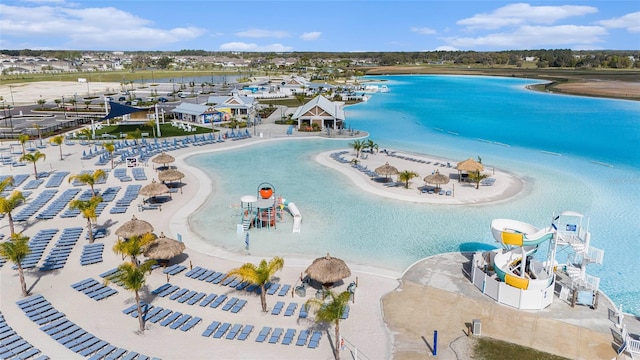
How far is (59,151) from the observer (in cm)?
4450

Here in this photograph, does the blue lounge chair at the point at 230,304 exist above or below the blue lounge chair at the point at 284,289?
below

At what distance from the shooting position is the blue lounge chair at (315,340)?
15.1 m

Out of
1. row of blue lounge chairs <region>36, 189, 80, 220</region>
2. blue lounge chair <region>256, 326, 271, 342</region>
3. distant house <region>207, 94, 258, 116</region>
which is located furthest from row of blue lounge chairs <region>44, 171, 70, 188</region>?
distant house <region>207, 94, 258, 116</region>

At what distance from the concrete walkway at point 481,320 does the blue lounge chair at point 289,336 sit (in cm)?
381

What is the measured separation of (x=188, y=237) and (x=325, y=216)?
8.83m

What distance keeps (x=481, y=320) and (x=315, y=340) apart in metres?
6.83

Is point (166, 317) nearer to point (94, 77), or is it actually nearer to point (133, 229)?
point (133, 229)

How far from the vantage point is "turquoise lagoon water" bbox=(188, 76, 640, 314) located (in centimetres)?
2316

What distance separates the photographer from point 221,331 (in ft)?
51.8

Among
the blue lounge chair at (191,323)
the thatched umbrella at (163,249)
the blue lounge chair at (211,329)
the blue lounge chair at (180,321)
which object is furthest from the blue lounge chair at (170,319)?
the thatched umbrella at (163,249)

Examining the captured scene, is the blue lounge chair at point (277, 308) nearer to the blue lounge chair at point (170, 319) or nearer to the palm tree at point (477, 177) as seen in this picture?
the blue lounge chair at point (170, 319)

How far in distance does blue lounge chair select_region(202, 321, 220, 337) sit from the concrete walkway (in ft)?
22.3

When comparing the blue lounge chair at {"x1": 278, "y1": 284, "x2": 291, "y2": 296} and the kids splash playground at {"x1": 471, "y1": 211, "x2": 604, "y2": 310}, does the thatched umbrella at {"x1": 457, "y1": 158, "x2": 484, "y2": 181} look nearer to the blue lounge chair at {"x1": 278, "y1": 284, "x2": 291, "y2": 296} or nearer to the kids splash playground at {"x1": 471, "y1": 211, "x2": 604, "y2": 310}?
the kids splash playground at {"x1": 471, "y1": 211, "x2": 604, "y2": 310}

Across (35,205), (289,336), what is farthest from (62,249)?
(289,336)
